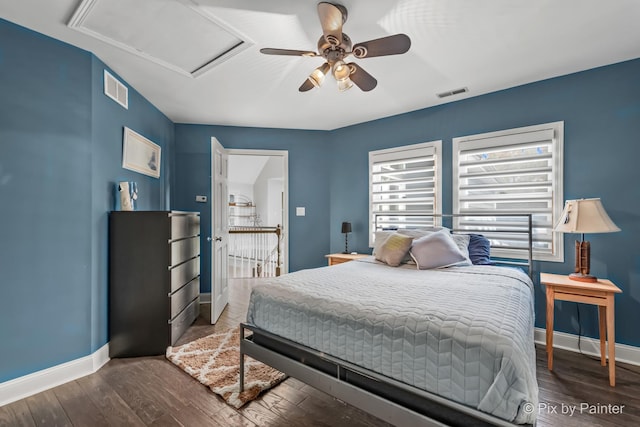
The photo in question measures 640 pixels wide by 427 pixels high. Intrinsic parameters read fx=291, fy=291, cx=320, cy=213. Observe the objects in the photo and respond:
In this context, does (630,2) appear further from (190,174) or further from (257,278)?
(257,278)

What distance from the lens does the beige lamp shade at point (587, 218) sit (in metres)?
2.29

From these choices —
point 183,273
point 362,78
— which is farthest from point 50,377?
point 362,78

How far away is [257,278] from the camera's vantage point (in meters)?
5.66

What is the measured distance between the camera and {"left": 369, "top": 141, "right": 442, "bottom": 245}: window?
11.8 ft

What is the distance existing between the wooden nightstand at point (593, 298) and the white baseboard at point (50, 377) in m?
3.69

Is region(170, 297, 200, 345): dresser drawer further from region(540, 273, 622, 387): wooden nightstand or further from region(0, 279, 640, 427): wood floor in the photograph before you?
region(540, 273, 622, 387): wooden nightstand

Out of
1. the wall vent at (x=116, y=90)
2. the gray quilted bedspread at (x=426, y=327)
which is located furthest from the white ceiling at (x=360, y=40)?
the gray quilted bedspread at (x=426, y=327)

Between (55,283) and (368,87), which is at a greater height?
(368,87)

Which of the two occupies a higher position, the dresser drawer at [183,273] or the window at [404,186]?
the window at [404,186]

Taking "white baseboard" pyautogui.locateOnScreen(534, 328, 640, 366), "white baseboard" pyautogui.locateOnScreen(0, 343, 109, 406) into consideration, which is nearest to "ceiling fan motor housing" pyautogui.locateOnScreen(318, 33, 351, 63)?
"white baseboard" pyautogui.locateOnScreen(0, 343, 109, 406)

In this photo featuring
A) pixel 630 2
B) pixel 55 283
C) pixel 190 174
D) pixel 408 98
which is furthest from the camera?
pixel 190 174

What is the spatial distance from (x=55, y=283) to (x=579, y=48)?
444 centimetres

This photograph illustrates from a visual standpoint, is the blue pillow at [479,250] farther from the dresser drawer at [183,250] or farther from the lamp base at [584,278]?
the dresser drawer at [183,250]

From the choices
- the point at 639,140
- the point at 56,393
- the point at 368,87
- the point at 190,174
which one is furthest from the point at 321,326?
the point at 190,174
